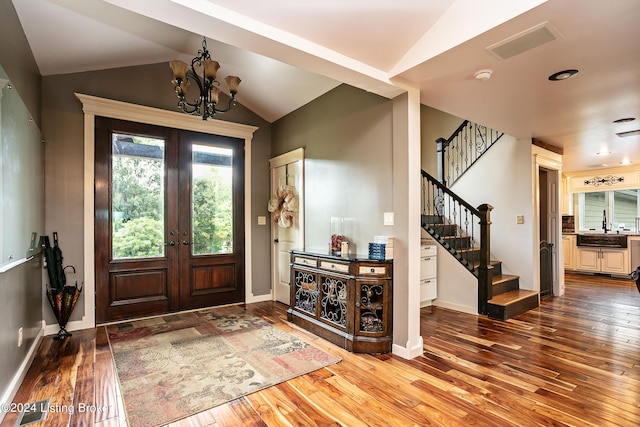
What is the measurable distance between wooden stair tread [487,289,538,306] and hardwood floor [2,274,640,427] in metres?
0.42

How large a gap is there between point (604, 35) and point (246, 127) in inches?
160

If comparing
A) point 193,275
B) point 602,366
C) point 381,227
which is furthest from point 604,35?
point 193,275

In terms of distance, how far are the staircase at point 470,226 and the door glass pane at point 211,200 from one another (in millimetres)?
2973

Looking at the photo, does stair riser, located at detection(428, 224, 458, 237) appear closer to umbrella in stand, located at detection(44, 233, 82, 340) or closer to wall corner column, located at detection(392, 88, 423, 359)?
wall corner column, located at detection(392, 88, 423, 359)

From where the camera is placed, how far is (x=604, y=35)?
2.08 meters

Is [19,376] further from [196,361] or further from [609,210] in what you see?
[609,210]

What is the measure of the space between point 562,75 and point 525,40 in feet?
2.94

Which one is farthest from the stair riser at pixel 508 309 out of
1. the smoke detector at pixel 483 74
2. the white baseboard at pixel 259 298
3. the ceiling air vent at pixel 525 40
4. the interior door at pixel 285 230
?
the white baseboard at pixel 259 298

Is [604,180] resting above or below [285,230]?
above

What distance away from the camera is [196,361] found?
279cm

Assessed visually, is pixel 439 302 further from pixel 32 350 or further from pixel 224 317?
pixel 32 350

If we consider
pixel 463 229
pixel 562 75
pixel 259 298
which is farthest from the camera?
pixel 463 229

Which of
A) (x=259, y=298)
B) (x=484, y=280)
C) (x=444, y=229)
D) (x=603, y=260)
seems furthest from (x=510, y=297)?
(x=603, y=260)

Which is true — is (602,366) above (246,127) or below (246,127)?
below
